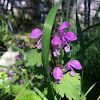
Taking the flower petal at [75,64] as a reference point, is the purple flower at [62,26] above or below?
above

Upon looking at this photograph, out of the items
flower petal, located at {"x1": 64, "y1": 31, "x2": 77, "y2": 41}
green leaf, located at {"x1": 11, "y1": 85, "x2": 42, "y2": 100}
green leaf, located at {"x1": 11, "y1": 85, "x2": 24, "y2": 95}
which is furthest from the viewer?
green leaf, located at {"x1": 11, "y1": 85, "x2": 24, "y2": 95}

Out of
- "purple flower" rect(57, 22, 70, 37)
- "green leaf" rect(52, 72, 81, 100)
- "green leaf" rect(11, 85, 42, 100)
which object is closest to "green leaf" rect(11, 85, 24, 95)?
"green leaf" rect(11, 85, 42, 100)

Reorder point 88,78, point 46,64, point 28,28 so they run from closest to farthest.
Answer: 1. point 46,64
2. point 88,78
3. point 28,28

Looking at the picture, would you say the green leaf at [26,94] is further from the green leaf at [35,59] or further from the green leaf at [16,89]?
the green leaf at [35,59]

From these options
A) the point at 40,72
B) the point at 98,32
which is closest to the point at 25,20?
the point at 98,32

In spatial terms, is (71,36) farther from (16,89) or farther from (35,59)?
(16,89)

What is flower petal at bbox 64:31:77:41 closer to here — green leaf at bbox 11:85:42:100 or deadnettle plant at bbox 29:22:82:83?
deadnettle plant at bbox 29:22:82:83

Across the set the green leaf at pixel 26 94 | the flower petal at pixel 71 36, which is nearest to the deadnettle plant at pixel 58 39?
the flower petal at pixel 71 36

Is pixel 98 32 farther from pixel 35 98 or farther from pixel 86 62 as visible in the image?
pixel 35 98

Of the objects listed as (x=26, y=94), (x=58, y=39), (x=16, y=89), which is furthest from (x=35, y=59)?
(x=16, y=89)
